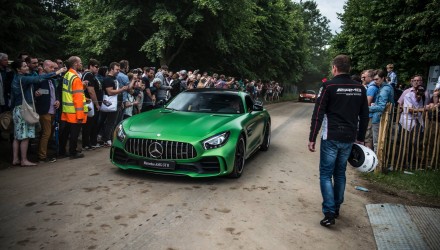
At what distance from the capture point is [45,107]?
6.86m

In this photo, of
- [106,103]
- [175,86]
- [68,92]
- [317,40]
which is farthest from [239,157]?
[317,40]

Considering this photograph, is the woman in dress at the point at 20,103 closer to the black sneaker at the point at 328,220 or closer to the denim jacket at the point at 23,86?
the denim jacket at the point at 23,86

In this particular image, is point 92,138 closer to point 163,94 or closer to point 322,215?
point 163,94

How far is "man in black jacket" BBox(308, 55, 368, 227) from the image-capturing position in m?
4.28

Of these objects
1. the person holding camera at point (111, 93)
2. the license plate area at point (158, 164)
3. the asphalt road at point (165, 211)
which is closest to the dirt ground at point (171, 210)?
the asphalt road at point (165, 211)

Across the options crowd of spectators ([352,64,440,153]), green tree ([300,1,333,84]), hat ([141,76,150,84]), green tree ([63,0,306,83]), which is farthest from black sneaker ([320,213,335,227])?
green tree ([300,1,333,84])

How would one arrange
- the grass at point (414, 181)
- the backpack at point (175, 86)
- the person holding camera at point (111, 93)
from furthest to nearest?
the backpack at point (175, 86), the person holding camera at point (111, 93), the grass at point (414, 181)

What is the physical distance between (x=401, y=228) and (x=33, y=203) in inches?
179

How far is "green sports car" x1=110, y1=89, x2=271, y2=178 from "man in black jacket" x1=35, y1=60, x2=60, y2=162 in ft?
6.04

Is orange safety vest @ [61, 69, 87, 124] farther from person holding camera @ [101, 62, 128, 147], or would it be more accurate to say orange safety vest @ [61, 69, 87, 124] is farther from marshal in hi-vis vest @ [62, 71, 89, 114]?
person holding camera @ [101, 62, 128, 147]

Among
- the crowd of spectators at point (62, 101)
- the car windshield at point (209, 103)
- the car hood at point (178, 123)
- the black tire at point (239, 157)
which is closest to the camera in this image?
the car hood at point (178, 123)

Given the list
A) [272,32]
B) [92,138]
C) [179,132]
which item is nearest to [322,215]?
[179,132]

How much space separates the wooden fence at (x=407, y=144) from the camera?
23.4ft

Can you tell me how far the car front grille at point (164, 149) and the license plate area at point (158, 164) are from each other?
0.07 m
